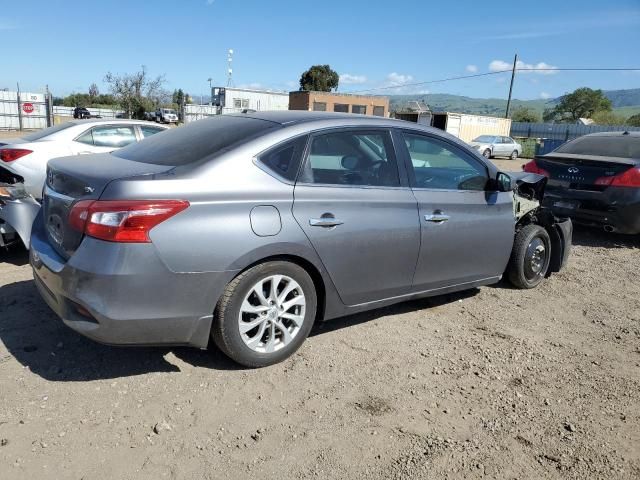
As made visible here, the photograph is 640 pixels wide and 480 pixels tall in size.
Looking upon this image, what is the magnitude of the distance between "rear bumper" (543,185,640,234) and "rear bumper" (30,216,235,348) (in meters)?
5.62

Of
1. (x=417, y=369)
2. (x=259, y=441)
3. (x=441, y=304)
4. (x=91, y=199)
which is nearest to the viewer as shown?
(x=259, y=441)

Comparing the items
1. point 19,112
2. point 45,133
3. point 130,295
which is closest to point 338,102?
point 19,112

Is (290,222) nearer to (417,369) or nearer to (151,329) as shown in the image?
(151,329)

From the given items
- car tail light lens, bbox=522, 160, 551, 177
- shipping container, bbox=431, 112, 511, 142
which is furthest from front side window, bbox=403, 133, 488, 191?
shipping container, bbox=431, 112, 511, 142

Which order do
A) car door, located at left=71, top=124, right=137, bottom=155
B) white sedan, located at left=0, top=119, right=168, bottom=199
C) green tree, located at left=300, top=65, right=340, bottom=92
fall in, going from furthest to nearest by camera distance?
green tree, located at left=300, top=65, right=340, bottom=92 < car door, located at left=71, top=124, right=137, bottom=155 < white sedan, located at left=0, top=119, right=168, bottom=199

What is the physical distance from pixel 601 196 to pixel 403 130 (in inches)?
164

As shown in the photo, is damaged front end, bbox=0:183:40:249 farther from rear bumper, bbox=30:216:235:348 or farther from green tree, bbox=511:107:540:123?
green tree, bbox=511:107:540:123

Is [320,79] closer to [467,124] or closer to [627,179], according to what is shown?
[467,124]

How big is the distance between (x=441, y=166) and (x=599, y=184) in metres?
3.72

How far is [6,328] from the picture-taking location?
3.68 meters

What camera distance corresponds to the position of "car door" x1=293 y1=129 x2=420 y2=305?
3.31 meters

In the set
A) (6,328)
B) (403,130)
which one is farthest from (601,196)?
(6,328)

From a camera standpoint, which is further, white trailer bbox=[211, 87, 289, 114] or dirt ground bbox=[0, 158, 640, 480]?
white trailer bbox=[211, 87, 289, 114]

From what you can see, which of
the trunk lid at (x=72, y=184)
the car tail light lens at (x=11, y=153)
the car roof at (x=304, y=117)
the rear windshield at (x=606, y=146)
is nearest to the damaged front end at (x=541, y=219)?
the car roof at (x=304, y=117)
